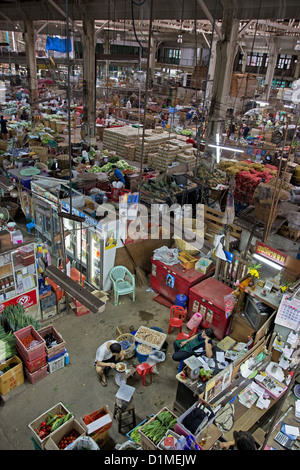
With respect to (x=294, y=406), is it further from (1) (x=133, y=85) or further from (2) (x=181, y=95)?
(1) (x=133, y=85)

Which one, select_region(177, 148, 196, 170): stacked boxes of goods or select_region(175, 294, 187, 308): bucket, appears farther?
select_region(177, 148, 196, 170): stacked boxes of goods

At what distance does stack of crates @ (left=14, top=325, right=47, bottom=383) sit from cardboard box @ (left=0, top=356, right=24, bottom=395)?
133 millimetres

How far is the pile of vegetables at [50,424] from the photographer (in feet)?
18.8

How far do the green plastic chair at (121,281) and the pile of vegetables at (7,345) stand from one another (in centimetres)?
301

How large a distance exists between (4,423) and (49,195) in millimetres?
6142

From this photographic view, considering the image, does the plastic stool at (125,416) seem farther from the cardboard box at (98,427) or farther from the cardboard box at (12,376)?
the cardboard box at (12,376)

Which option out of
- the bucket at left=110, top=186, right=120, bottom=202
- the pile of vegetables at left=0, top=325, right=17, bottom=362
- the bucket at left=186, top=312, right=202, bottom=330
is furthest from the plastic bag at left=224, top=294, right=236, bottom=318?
the bucket at left=110, top=186, right=120, bottom=202

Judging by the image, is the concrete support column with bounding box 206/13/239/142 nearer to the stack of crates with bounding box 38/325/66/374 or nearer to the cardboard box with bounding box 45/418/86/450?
the stack of crates with bounding box 38/325/66/374

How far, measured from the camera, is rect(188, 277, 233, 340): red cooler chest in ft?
27.0

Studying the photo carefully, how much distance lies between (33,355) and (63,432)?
5.61ft

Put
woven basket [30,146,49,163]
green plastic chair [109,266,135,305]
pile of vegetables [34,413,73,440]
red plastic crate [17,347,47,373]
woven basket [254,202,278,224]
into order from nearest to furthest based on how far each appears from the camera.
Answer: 1. pile of vegetables [34,413,73,440]
2. red plastic crate [17,347,47,373]
3. woven basket [254,202,278,224]
4. green plastic chair [109,266,135,305]
5. woven basket [30,146,49,163]
